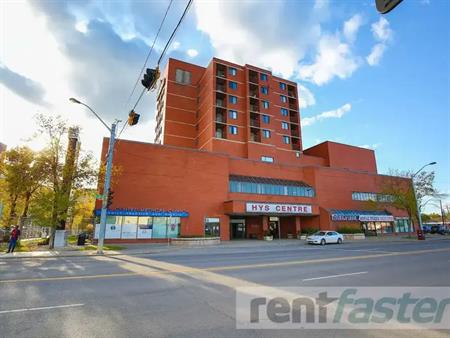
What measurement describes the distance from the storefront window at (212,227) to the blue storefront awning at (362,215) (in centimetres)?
1827

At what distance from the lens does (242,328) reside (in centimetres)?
473

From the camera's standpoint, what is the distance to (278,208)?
123 ft

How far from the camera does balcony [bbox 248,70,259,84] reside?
5497 cm

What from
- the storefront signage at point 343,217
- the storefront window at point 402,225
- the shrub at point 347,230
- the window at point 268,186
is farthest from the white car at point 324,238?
the storefront window at point 402,225

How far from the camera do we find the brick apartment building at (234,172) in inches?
1261

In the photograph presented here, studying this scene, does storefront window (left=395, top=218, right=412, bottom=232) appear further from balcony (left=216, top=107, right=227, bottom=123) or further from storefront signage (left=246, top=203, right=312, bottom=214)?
balcony (left=216, top=107, right=227, bottom=123)

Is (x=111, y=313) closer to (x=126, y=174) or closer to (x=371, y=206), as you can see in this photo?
(x=126, y=174)

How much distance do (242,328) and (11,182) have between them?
28226 mm

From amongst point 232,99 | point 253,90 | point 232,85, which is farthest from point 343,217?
point 232,85

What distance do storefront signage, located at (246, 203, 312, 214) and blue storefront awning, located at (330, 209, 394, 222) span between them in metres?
4.92

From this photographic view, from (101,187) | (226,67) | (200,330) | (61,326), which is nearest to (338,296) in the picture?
(200,330)

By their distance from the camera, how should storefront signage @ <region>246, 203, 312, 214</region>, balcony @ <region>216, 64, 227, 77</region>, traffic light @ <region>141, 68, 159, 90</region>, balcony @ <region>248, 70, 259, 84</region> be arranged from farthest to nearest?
balcony @ <region>248, 70, 259, 84</region>, balcony @ <region>216, 64, 227, 77</region>, storefront signage @ <region>246, 203, 312, 214</region>, traffic light @ <region>141, 68, 159, 90</region>

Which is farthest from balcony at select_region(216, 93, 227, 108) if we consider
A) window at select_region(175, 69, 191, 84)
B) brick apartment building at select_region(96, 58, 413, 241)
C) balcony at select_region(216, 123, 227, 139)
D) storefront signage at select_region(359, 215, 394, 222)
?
storefront signage at select_region(359, 215, 394, 222)

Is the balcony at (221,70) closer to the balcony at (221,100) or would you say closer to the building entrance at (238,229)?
the balcony at (221,100)
